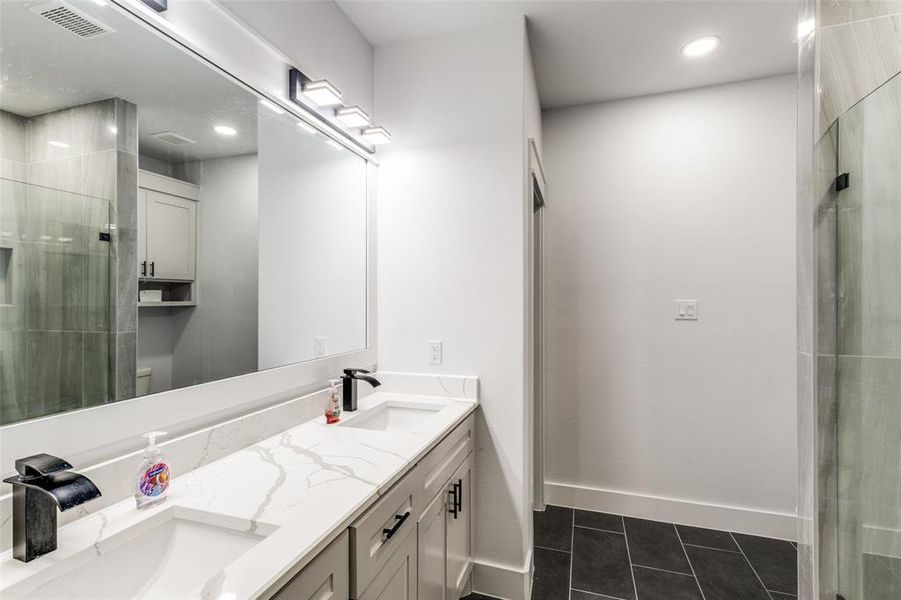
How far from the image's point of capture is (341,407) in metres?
1.75

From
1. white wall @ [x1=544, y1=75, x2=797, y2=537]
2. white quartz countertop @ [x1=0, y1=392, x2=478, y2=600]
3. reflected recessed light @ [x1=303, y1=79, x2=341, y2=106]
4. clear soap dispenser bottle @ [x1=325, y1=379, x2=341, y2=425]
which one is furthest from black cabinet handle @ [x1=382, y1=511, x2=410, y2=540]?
white wall @ [x1=544, y1=75, x2=797, y2=537]

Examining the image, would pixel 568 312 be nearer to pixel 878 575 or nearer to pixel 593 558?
pixel 593 558

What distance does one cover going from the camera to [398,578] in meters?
1.16

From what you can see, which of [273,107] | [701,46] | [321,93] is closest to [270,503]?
[273,107]

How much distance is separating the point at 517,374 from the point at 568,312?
3.32 ft

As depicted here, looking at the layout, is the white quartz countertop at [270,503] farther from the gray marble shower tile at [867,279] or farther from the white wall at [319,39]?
the white wall at [319,39]

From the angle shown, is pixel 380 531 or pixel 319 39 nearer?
pixel 380 531

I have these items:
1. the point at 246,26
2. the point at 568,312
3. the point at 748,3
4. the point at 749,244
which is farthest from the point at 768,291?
the point at 246,26

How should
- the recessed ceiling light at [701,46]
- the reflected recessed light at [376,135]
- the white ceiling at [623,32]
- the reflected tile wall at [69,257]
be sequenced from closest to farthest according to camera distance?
the reflected tile wall at [69,257], the white ceiling at [623,32], the reflected recessed light at [376,135], the recessed ceiling light at [701,46]

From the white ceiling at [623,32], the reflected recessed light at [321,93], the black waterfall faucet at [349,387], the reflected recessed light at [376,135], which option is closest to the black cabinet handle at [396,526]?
the black waterfall faucet at [349,387]

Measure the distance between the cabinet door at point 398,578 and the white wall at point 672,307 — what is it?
1.73 metres

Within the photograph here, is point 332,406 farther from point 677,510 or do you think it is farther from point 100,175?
point 677,510

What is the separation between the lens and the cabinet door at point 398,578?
104 cm

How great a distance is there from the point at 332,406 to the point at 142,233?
86 centimetres
